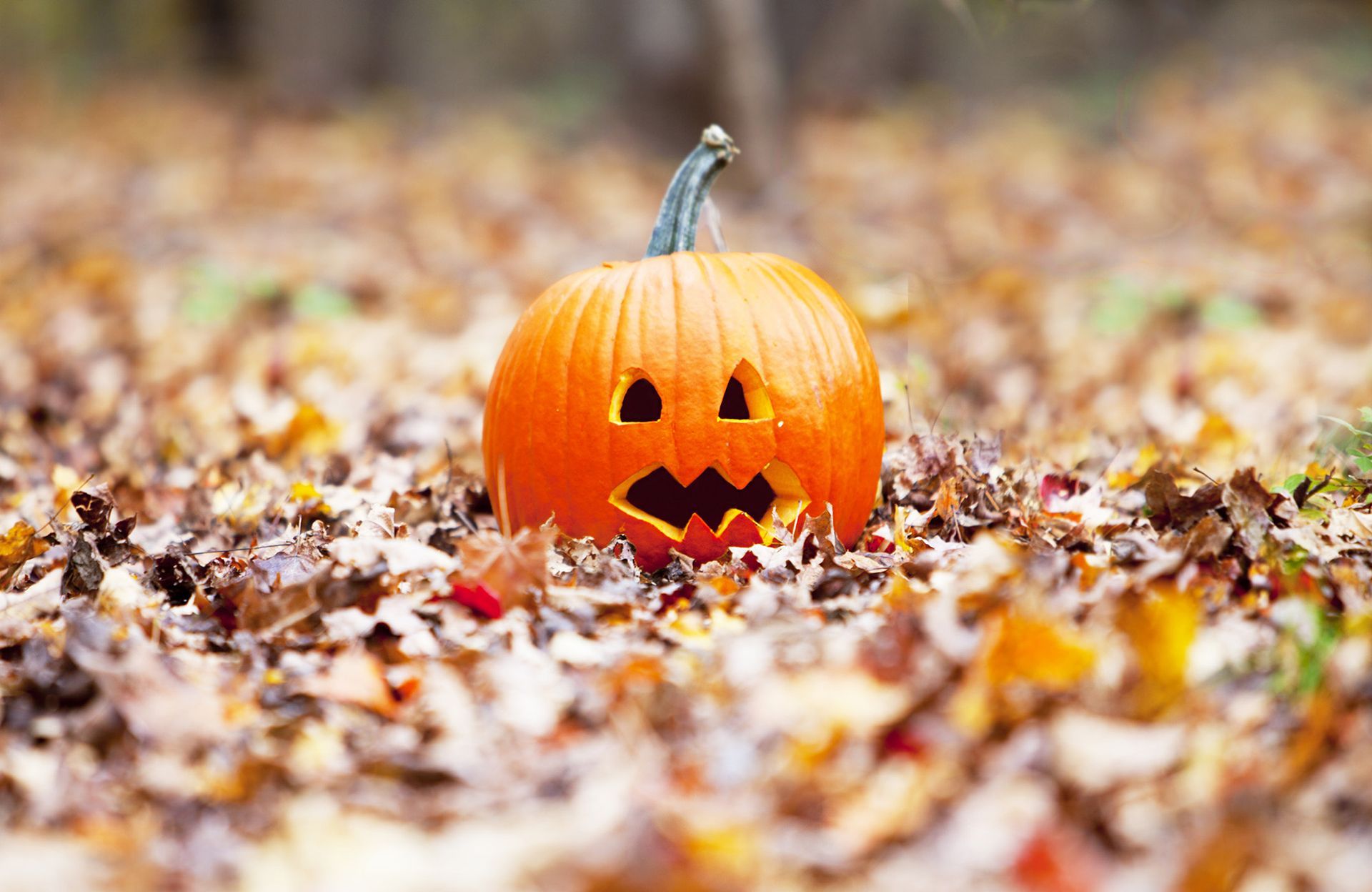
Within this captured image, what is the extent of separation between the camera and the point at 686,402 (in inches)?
111

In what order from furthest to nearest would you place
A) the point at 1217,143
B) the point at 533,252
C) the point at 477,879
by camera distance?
1. the point at 1217,143
2. the point at 533,252
3. the point at 477,879

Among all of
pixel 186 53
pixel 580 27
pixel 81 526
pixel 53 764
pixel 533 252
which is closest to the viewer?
pixel 53 764

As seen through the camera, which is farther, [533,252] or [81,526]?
[533,252]

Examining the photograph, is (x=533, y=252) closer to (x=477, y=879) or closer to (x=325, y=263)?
(x=325, y=263)

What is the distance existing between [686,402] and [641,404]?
0.99 ft

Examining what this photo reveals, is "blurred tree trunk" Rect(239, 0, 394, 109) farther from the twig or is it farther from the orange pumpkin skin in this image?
the orange pumpkin skin

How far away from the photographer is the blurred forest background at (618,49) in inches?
478

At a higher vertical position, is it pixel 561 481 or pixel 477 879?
pixel 561 481

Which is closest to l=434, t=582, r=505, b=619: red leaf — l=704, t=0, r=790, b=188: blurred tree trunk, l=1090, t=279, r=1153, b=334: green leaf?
l=1090, t=279, r=1153, b=334: green leaf

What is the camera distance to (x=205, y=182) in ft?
31.8

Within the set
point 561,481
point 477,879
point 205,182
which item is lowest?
point 477,879

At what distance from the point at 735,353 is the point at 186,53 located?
13840mm

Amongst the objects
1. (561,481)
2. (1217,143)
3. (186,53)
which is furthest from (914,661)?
(186,53)

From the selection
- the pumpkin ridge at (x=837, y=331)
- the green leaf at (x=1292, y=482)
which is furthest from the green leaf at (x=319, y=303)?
the green leaf at (x=1292, y=482)
